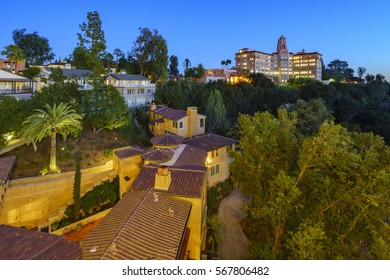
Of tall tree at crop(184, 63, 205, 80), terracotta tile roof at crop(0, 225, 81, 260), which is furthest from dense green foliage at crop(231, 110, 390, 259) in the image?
Result: tall tree at crop(184, 63, 205, 80)

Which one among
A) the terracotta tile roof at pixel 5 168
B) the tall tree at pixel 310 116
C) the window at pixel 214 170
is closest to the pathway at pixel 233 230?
the window at pixel 214 170

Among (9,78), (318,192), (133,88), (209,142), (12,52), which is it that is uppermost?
(12,52)

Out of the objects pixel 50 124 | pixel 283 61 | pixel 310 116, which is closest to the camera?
pixel 50 124

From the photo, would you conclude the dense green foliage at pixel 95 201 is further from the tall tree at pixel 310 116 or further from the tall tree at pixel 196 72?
the tall tree at pixel 196 72

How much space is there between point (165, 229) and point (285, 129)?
11.5 metres

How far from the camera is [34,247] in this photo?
30.5ft

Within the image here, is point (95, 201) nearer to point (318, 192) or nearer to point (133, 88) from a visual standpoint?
point (318, 192)

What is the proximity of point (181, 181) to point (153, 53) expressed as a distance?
1721 inches

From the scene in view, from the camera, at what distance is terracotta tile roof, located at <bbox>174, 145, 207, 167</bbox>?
→ 19800 millimetres

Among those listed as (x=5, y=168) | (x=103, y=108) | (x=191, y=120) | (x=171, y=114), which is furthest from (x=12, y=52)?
(x=191, y=120)

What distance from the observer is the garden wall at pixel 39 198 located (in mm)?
17266

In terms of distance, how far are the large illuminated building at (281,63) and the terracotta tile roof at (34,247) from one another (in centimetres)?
11044

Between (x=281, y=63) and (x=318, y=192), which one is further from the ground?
(x=281, y=63)
